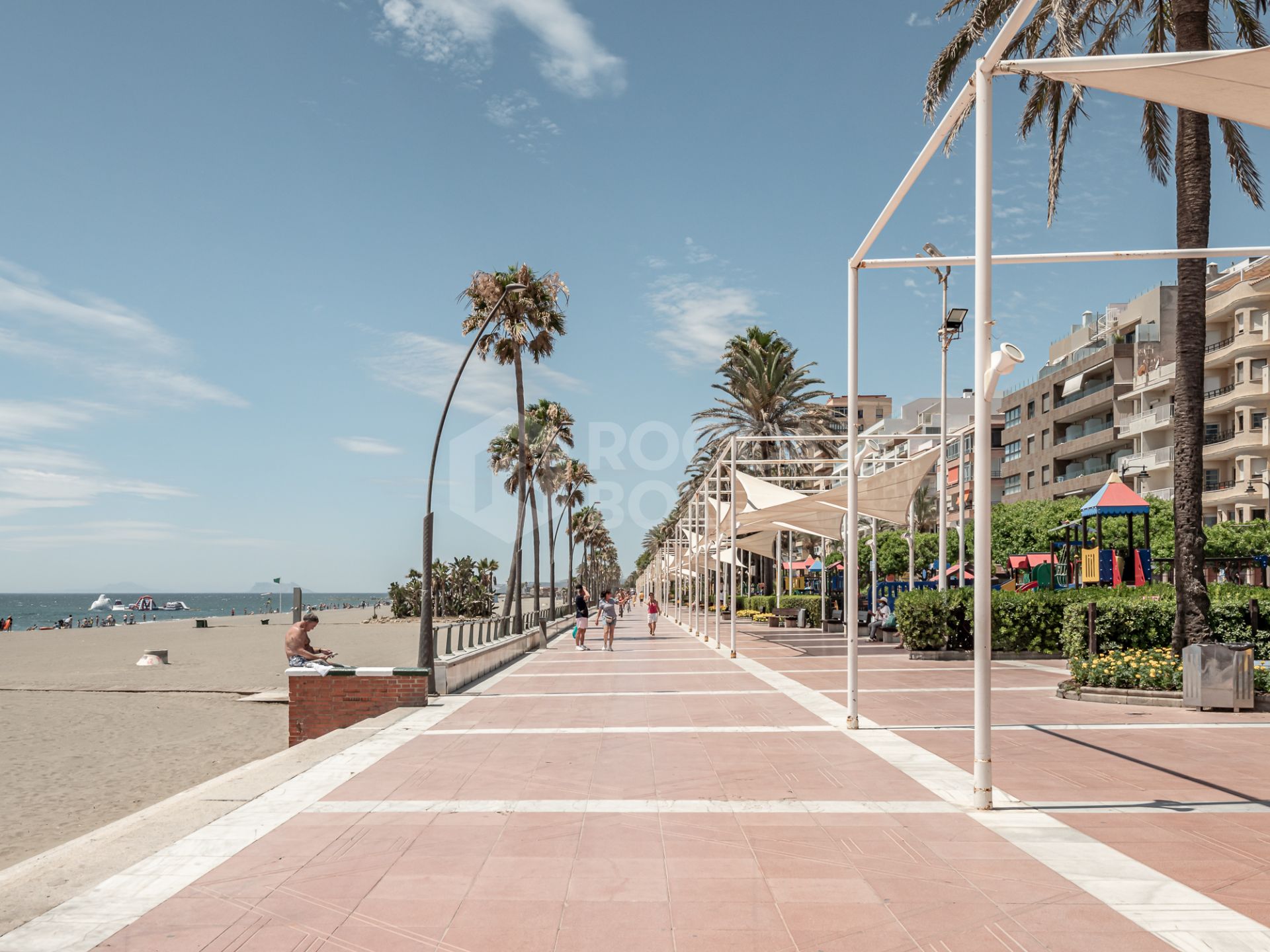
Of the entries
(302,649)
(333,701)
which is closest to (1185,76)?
(333,701)

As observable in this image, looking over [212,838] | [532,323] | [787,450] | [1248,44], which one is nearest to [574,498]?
[787,450]

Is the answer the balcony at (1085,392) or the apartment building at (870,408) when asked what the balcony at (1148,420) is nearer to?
the balcony at (1085,392)

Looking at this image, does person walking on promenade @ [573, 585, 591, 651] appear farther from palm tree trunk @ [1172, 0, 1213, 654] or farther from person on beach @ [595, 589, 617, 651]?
palm tree trunk @ [1172, 0, 1213, 654]

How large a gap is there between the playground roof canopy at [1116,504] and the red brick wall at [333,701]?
18.3 meters

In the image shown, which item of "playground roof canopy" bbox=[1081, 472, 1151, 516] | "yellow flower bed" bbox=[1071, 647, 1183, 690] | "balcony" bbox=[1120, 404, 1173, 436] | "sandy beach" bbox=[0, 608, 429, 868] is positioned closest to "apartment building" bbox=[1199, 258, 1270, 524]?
"balcony" bbox=[1120, 404, 1173, 436]

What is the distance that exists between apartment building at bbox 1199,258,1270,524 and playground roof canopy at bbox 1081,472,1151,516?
29.1 meters

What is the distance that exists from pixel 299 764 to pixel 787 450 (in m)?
35.8

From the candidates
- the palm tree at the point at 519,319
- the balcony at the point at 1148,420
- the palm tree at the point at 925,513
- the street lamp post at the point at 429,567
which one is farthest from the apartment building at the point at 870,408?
the street lamp post at the point at 429,567

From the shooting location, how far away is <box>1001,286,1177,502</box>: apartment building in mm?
61500

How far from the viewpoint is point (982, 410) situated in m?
6.91

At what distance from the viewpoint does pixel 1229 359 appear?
2041 inches

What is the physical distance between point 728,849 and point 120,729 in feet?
45.7

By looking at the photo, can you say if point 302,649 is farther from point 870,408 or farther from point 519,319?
point 870,408

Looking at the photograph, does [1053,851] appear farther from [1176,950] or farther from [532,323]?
[532,323]
